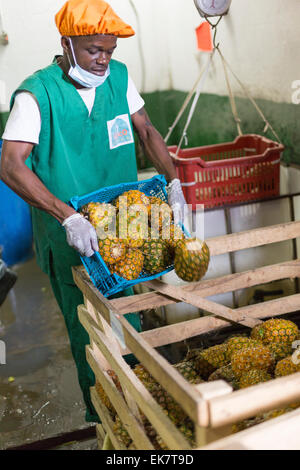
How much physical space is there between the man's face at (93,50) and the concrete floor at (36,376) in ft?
6.14

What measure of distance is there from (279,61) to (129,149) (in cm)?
143

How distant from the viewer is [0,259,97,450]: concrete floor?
270 centimetres

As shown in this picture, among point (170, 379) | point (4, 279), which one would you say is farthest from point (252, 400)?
point (4, 279)

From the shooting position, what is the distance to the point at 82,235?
182 cm

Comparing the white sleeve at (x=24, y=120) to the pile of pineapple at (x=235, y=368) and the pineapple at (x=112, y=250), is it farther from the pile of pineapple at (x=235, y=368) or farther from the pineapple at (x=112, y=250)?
the pile of pineapple at (x=235, y=368)

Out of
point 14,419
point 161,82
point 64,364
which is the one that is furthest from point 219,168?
point 161,82

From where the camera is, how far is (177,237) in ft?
6.27

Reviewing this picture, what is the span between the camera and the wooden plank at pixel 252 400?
105 centimetres

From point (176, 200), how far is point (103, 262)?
0.58m

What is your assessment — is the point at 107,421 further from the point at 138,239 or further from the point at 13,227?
the point at 13,227

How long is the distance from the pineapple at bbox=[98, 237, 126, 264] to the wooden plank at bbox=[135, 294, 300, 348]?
390mm
